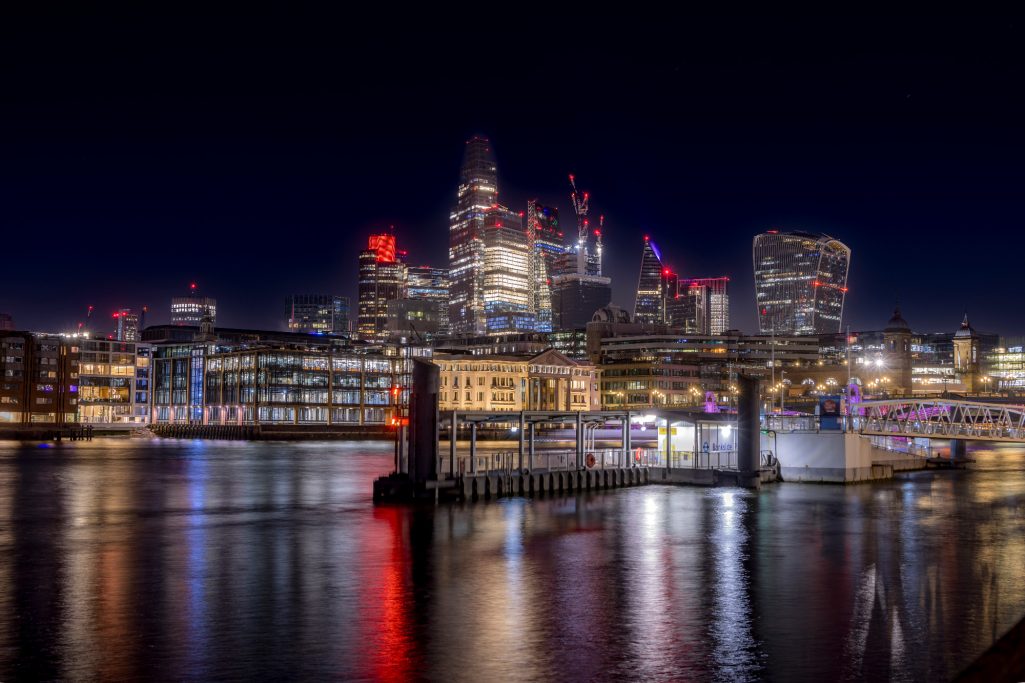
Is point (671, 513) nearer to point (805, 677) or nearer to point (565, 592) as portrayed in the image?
point (565, 592)

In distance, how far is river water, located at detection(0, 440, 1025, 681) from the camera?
21062 mm

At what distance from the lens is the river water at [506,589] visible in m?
21.1

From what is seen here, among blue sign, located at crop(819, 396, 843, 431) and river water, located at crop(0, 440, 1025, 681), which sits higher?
blue sign, located at crop(819, 396, 843, 431)

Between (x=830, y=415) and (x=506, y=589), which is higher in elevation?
(x=830, y=415)

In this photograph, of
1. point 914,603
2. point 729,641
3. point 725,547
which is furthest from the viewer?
point 725,547

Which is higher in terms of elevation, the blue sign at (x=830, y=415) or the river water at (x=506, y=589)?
the blue sign at (x=830, y=415)

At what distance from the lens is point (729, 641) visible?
2300 cm

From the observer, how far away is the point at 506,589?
29.6 meters

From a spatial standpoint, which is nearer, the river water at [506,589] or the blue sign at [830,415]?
the river water at [506,589]

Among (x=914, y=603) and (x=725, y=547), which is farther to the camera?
(x=725, y=547)

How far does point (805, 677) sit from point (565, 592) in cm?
1025

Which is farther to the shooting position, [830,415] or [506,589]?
[830,415]

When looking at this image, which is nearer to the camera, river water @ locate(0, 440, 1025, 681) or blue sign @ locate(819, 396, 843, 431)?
river water @ locate(0, 440, 1025, 681)

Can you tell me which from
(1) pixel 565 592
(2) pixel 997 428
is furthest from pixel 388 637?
(2) pixel 997 428
